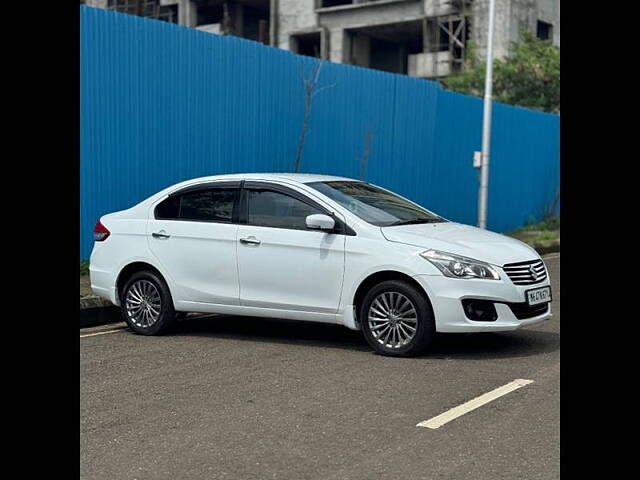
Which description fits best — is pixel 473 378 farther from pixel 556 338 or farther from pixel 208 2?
pixel 208 2

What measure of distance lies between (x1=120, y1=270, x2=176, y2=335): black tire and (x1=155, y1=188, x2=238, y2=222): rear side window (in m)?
0.61

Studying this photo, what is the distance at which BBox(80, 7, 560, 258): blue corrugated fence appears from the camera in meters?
12.9

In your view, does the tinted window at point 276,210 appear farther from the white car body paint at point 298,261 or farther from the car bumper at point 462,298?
the car bumper at point 462,298

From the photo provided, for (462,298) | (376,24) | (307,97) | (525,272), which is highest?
(376,24)

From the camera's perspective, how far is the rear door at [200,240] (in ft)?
29.5

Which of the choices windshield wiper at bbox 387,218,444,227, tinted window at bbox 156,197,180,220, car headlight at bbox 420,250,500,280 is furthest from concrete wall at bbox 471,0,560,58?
car headlight at bbox 420,250,500,280

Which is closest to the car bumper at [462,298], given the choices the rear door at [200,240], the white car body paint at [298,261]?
the white car body paint at [298,261]

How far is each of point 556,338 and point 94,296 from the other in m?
4.87

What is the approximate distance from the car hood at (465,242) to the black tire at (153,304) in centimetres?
230

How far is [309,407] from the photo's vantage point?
6438mm

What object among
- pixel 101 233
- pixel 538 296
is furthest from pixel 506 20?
pixel 538 296

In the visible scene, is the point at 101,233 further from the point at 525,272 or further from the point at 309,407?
the point at 525,272

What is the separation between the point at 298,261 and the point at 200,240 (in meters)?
1.08

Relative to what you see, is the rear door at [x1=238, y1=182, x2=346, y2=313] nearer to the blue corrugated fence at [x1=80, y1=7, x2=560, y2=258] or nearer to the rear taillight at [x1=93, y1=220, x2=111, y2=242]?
the rear taillight at [x1=93, y1=220, x2=111, y2=242]
